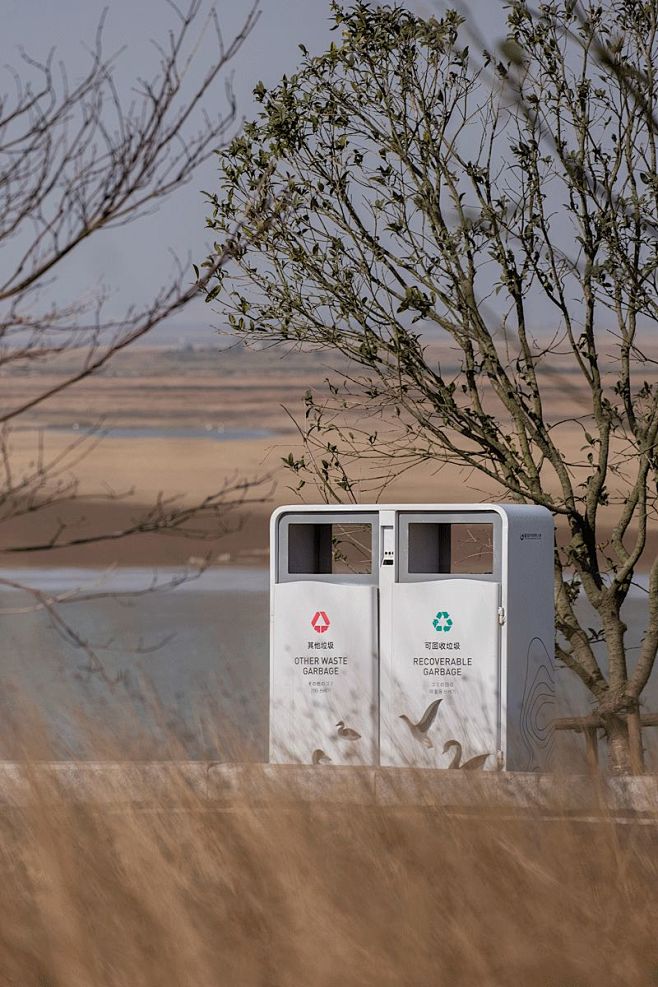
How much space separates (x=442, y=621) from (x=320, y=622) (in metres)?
0.66

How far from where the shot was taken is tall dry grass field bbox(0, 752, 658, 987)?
4457 mm

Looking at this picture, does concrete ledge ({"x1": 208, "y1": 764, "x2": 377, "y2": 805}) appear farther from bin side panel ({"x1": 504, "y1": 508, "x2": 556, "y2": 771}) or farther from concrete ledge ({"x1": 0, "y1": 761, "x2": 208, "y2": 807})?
bin side panel ({"x1": 504, "y1": 508, "x2": 556, "y2": 771})

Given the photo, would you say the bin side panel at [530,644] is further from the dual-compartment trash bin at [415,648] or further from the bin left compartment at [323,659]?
the bin left compartment at [323,659]

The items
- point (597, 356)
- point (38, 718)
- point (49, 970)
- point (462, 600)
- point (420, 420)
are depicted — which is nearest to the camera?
point (49, 970)

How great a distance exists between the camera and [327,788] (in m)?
5.36

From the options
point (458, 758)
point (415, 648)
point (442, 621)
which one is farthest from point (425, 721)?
point (442, 621)

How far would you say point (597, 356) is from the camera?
10.4 meters

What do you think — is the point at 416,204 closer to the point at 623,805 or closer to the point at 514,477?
the point at 514,477

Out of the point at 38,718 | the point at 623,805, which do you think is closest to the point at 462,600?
the point at 623,805

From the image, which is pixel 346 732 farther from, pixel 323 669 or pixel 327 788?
pixel 327 788

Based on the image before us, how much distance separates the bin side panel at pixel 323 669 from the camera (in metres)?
7.18

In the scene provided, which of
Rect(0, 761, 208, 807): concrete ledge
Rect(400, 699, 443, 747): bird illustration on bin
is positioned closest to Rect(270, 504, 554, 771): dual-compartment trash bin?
Rect(400, 699, 443, 747): bird illustration on bin

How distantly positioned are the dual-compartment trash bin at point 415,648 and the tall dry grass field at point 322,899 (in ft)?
5.80

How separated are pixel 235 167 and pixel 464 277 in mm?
1788
